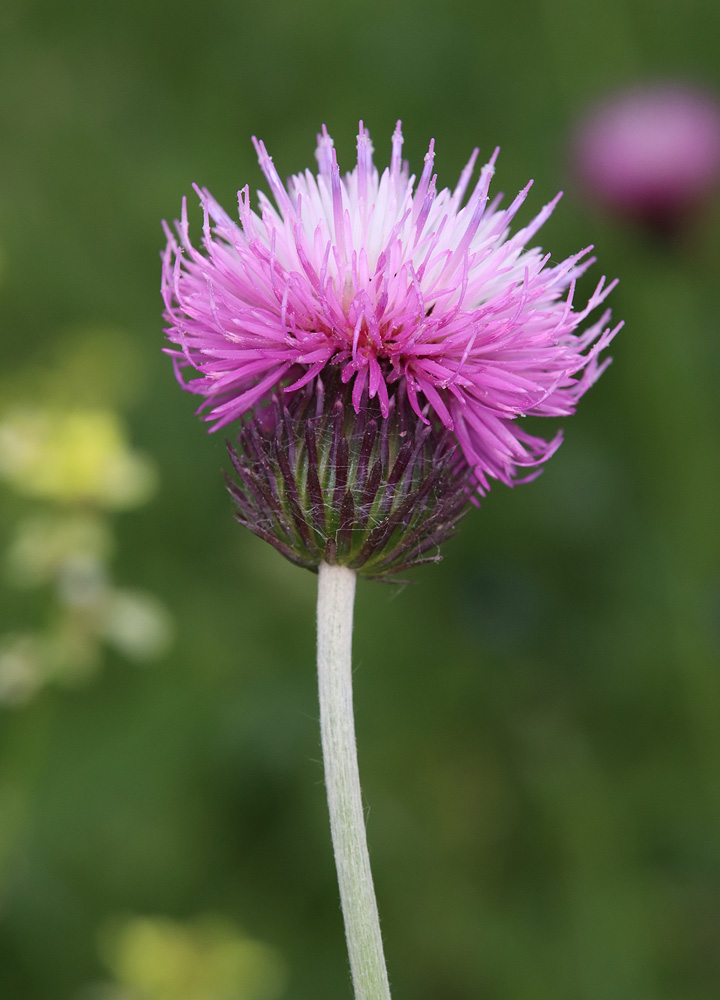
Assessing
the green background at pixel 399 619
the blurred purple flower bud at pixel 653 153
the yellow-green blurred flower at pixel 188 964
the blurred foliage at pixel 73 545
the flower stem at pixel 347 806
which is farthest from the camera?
the blurred purple flower bud at pixel 653 153

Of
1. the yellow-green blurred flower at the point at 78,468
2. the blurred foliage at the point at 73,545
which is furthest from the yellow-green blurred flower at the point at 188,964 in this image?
the yellow-green blurred flower at the point at 78,468

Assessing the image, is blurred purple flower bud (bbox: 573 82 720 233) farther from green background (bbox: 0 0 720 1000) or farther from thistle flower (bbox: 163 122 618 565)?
thistle flower (bbox: 163 122 618 565)

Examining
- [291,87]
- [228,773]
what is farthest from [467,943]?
[291,87]

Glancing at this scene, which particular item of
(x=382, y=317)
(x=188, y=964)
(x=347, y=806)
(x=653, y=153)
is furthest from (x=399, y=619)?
(x=347, y=806)

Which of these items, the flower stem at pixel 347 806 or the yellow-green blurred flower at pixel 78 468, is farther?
the yellow-green blurred flower at pixel 78 468

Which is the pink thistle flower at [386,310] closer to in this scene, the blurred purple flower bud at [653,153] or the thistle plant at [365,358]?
the thistle plant at [365,358]

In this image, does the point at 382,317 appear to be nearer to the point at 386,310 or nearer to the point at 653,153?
the point at 386,310
